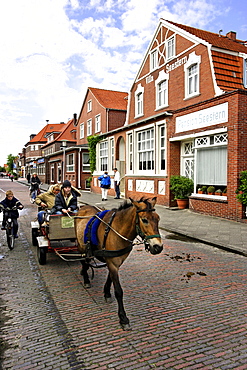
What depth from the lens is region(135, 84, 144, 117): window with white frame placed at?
2104 cm

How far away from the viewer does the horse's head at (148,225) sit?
139 inches

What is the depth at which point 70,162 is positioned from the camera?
34.7 m

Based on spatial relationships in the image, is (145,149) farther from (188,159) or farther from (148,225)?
(148,225)

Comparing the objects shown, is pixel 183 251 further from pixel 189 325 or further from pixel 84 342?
pixel 84 342

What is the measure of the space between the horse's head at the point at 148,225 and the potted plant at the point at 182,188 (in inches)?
432

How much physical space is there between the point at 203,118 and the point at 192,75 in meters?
4.13

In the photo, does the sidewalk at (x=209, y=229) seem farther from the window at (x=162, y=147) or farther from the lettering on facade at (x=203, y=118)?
the lettering on facade at (x=203, y=118)

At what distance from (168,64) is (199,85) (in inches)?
150

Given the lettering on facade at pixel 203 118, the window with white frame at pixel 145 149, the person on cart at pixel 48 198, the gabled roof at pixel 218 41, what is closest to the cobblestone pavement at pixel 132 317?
the person on cart at pixel 48 198

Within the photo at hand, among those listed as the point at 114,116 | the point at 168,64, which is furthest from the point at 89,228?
the point at 114,116

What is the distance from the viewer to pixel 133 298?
4.61 m

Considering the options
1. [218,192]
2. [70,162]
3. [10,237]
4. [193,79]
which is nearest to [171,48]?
[193,79]


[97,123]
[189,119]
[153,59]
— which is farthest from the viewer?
[97,123]

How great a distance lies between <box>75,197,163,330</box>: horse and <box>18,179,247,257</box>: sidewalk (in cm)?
429
